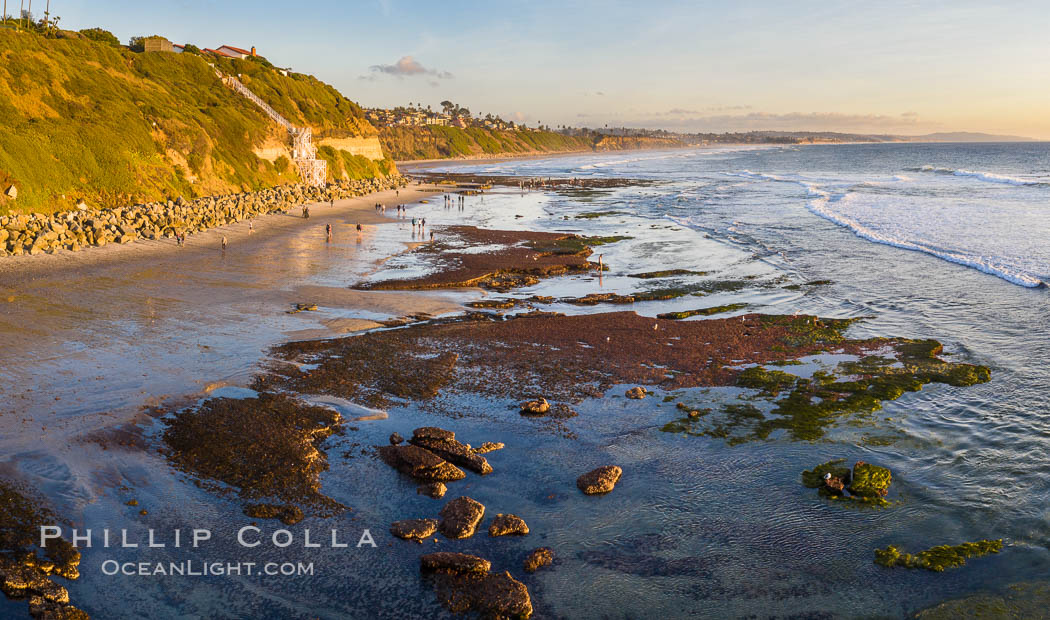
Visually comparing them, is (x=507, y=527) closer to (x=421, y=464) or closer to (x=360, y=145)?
(x=421, y=464)

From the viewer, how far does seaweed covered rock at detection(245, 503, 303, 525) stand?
1086cm

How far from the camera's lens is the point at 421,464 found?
496 inches

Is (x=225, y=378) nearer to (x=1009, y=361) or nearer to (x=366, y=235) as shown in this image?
(x=1009, y=361)

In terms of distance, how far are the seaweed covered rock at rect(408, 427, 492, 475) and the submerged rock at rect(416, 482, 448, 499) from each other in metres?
0.86

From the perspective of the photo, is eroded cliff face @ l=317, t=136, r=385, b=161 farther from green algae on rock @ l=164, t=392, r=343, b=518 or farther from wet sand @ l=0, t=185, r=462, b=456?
green algae on rock @ l=164, t=392, r=343, b=518

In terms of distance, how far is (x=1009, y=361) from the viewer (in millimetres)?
19188

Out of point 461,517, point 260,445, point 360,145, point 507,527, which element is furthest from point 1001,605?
point 360,145

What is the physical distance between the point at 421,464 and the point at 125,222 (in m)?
33.8

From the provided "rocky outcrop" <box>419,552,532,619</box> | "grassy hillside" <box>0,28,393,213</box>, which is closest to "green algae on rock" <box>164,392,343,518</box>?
"rocky outcrop" <box>419,552,532,619</box>

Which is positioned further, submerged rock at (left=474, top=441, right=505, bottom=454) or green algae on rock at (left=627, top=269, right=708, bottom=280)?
green algae on rock at (left=627, top=269, right=708, bottom=280)

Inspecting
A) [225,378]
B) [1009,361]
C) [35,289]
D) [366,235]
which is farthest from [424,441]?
[366,235]

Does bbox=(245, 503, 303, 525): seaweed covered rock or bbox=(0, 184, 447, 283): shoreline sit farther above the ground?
bbox=(0, 184, 447, 283): shoreline

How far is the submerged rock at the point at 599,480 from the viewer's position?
1212 cm

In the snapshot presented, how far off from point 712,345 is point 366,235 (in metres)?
32.7
